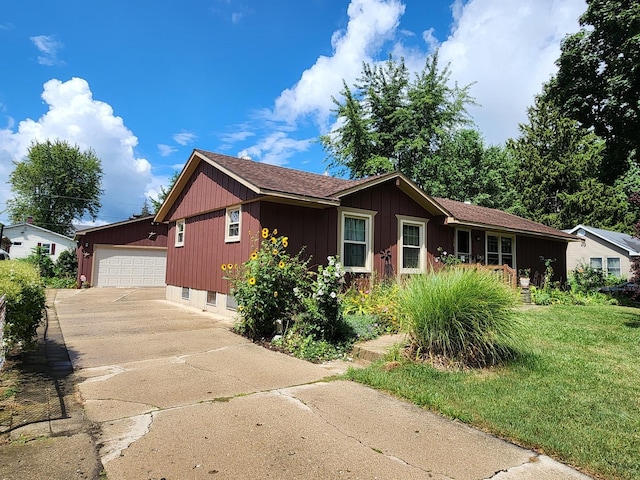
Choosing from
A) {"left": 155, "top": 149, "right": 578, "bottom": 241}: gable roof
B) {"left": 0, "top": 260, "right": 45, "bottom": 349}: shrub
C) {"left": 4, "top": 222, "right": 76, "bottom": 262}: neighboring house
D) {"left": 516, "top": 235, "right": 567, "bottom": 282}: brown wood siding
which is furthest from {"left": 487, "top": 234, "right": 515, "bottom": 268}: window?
{"left": 4, "top": 222, "right": 76, "bottom": 262}: neighboring house

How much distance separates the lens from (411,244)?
11906 millimetres

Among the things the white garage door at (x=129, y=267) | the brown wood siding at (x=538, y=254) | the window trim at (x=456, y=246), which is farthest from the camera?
the white garage door at (x=129, y=267)

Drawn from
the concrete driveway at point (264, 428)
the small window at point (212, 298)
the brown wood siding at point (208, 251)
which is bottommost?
the concrete driveway at point (264, 428)

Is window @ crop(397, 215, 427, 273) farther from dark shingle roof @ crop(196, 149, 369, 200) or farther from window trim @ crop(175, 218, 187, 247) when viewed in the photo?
window trim @ crop(175, 218, 187, 247)

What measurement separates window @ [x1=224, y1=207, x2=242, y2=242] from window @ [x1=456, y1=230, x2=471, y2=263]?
7.76 metres

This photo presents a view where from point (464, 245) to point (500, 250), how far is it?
7.48 ft

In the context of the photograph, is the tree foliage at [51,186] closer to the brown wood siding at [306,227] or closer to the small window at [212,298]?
the small window at [212,298]

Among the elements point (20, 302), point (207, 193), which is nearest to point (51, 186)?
point (207, 193)

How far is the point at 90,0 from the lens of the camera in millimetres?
9148

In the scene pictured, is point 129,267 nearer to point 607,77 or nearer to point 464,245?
point 464,245

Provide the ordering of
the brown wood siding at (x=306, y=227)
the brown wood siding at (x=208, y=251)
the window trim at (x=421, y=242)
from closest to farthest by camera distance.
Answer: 1. the brown wood siding at (x=306, y=227)
2. the brown wood siding at (x=208, y=251)
3. the window trim at (x=421, y=242)

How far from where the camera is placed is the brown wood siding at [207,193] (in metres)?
9.99

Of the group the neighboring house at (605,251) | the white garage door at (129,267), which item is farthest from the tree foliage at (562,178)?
the white garage door at (129,267)

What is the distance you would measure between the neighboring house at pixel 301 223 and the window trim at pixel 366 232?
3 centimetres
